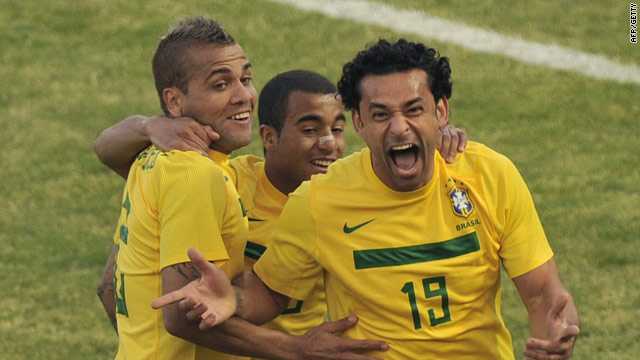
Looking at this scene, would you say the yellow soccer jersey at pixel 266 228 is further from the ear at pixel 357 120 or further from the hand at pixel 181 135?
the ear at pixel 357 120

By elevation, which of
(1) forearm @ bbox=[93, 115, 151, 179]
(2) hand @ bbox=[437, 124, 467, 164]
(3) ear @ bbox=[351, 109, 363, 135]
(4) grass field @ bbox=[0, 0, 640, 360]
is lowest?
(4) grass field @ bbox=[0, 0, 640, 360]

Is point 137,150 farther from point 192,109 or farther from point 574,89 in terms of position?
point 574,89

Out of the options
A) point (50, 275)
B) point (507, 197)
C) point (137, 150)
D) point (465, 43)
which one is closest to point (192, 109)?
point (137, 150)

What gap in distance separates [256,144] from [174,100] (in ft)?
19.1

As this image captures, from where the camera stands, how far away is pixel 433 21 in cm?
1388

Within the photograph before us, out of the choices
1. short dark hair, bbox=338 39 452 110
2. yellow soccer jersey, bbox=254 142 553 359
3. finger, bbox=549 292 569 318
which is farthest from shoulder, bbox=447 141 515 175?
finger, bbox=549 292 569 318

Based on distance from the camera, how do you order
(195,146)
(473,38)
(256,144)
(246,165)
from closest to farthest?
(195,146) < (246,165) < (256,144) < (473,38)

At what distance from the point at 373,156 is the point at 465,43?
7874mm

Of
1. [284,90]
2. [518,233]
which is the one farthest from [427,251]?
[284,90]

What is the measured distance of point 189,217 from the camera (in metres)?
5.79

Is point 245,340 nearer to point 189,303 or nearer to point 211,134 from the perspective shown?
point 189,303

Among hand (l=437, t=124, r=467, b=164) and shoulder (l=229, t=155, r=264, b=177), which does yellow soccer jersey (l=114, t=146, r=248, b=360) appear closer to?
shoulder (l=229, t=155, r=264, b=177)

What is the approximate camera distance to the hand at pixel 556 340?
540cm

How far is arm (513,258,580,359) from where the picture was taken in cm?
541
